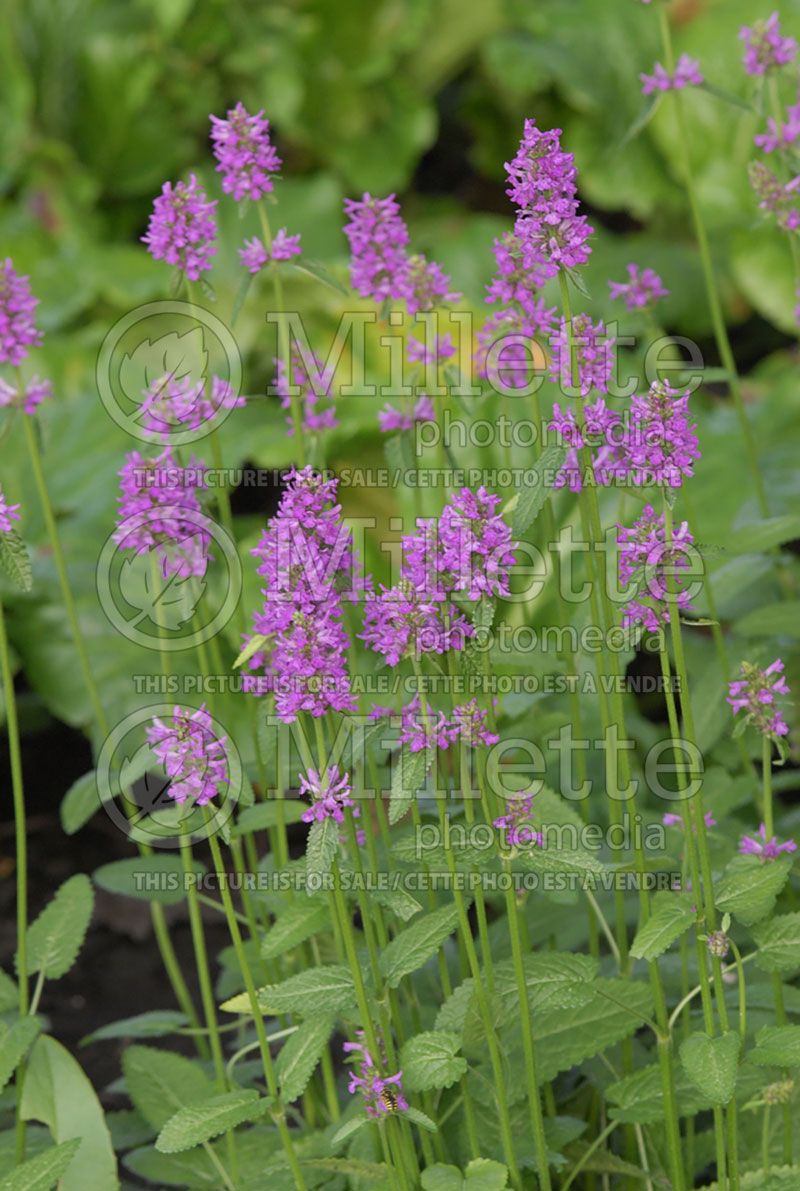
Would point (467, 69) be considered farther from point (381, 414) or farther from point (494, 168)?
point (381, 414)

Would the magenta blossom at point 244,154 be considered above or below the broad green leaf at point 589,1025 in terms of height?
above

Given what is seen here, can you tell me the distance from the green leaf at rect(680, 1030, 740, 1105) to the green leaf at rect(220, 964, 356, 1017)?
0.31 meters

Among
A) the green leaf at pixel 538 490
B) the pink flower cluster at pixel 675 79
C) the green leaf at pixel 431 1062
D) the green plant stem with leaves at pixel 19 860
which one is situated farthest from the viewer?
the pink flower cluster at pixel 675 79

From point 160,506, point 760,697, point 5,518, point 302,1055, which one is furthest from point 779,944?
point 5,518

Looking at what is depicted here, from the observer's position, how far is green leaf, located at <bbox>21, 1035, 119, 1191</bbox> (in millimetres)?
1701

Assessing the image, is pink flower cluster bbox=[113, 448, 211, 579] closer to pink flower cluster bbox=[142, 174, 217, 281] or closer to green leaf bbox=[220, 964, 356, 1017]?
pink flower cluster bbox=[142, 174, 217, 281]

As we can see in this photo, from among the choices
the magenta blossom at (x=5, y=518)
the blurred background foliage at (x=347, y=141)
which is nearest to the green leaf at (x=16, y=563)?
the magenta blossom at (x=5, y=518)

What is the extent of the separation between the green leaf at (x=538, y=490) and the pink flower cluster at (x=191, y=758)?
0.32 m

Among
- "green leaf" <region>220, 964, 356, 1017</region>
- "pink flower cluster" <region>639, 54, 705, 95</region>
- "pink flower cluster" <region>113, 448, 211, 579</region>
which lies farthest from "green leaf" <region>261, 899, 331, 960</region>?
"pink flower cluster" <region>639, 54, 705, 95</region>

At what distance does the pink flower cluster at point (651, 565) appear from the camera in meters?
1.27

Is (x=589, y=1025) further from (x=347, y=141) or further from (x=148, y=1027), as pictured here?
(x=347, y=141)

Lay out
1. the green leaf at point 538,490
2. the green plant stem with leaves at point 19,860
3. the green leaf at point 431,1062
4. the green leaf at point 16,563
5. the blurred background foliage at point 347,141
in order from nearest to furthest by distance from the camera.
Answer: the green leaf at point 538,490
the green leaf at point 431,1062
the green leaf at point 16,563
the green plant stem with leaves at point 19,860
the blurred background foliage at point 347,141

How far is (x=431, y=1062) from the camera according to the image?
1377 millimetres

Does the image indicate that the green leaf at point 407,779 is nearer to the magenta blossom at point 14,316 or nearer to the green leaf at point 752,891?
the green leaf at point 752,891
